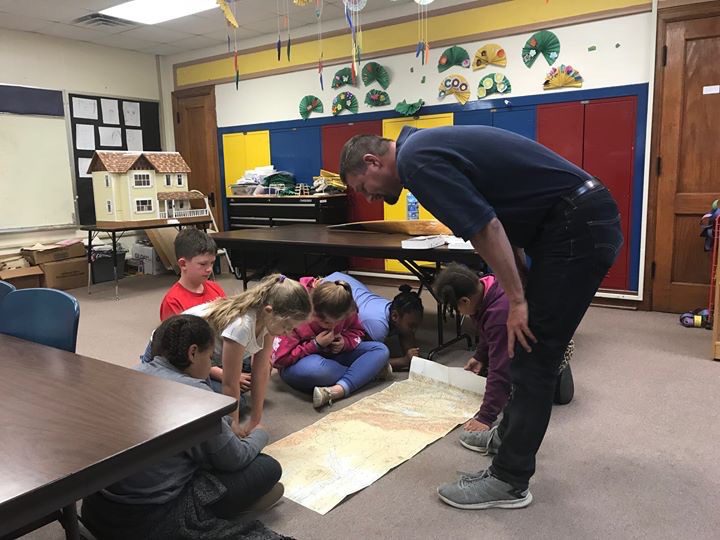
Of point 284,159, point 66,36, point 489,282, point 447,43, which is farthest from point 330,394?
point 66,36

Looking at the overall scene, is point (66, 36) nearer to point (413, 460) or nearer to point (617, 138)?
point (617, 138)

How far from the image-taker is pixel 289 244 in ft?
12.3

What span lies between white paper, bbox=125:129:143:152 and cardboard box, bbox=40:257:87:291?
179 cm

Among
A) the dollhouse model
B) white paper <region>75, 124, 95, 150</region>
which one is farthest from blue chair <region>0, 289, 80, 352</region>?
white paper <region>75, 124, 95, 150</region>

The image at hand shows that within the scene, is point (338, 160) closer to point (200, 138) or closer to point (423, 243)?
point (200, 138)

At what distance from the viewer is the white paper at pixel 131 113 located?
23.0ft

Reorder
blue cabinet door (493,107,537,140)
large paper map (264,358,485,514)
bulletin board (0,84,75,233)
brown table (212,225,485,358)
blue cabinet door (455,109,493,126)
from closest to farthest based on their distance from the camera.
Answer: large paper map (264,358,485,514) → brown table (212,225,485,358) → blue cabinet door (493,107,537,140) → blue cabinet door (455,109,493,126) → bulletin board (0,84,75,233)

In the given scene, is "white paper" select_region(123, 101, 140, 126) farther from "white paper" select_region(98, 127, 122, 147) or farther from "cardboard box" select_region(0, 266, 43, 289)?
"cardboard box" select_region(0, 266, 43, 289)

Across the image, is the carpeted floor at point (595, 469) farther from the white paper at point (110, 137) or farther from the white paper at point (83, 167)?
the white paper at point (110, 137)

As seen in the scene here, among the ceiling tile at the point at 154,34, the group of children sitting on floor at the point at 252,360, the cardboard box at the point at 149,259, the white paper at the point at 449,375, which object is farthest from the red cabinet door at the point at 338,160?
the white paper at the point at 449,375

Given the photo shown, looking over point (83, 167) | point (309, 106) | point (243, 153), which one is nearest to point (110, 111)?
point (83, 167)

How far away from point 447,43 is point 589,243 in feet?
13.3

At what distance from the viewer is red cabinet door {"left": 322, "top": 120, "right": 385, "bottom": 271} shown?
5805 millimetres

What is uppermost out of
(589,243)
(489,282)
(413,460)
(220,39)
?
(220,39)
